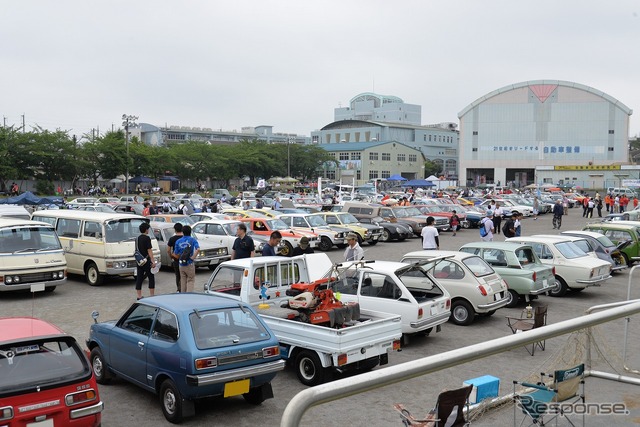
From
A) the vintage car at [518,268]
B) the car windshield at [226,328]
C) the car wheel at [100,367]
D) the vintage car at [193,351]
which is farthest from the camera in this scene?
the vintage car at [518,268]

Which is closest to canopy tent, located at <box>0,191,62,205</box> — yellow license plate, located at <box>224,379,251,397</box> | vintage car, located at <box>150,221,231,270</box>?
vintage car, located at <box>150,221,231,270</box>

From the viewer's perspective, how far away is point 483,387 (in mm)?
4727

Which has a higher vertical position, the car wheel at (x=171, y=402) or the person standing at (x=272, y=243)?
the person standing at (x=272, y=243)

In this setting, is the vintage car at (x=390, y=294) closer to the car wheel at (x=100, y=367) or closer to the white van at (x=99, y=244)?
the car wheel at (x=100, y=367)

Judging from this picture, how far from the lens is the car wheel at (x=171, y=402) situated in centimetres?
707

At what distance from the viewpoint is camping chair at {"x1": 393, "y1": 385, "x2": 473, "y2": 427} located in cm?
397

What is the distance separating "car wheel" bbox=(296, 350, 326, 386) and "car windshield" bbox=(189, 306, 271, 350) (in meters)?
1.23

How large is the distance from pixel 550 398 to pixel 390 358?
5.70 meters

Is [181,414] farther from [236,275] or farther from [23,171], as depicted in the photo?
[23,171]

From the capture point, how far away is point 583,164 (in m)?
97.0

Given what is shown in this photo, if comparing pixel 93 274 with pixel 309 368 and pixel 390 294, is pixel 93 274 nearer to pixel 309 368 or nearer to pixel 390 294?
pixel 390 294

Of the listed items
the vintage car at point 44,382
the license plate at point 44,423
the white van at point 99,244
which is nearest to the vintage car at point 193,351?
the vintage car at point 44,382

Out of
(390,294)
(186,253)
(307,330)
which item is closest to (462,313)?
(390,294)

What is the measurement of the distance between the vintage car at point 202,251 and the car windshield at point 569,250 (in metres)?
10.5
